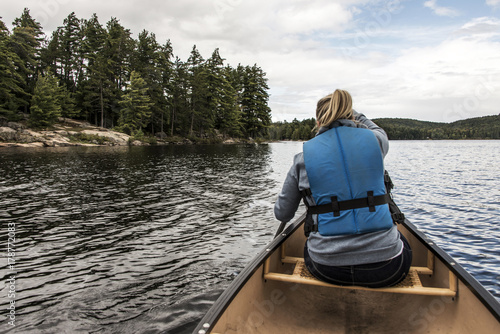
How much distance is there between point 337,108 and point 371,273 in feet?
4.77

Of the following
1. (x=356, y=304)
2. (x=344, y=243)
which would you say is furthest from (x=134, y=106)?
(x=344, y=243)

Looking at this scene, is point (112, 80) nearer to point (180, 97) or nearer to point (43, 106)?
point (180, 97)

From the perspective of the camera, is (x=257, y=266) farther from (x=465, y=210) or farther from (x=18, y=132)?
(x=18, y=132)

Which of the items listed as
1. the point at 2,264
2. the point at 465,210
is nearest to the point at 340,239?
the point at 2,264

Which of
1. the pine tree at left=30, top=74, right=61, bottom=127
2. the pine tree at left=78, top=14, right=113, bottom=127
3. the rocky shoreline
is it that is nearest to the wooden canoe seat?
the rocky shoreline

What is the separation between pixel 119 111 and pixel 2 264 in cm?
5501

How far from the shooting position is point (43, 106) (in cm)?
4316

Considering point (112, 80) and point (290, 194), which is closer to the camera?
point (290, 194)

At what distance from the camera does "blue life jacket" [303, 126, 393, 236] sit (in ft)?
8.34

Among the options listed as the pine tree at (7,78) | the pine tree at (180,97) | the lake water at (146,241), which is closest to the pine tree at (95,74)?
the pine tree at (7,78)

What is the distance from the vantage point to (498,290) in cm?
517

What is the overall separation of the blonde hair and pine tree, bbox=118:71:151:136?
51.6 metres

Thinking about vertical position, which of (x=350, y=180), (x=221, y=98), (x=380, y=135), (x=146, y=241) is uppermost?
(x=221, y=98)

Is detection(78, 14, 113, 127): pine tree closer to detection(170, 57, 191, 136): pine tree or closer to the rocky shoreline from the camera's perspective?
the rocky shoreline
